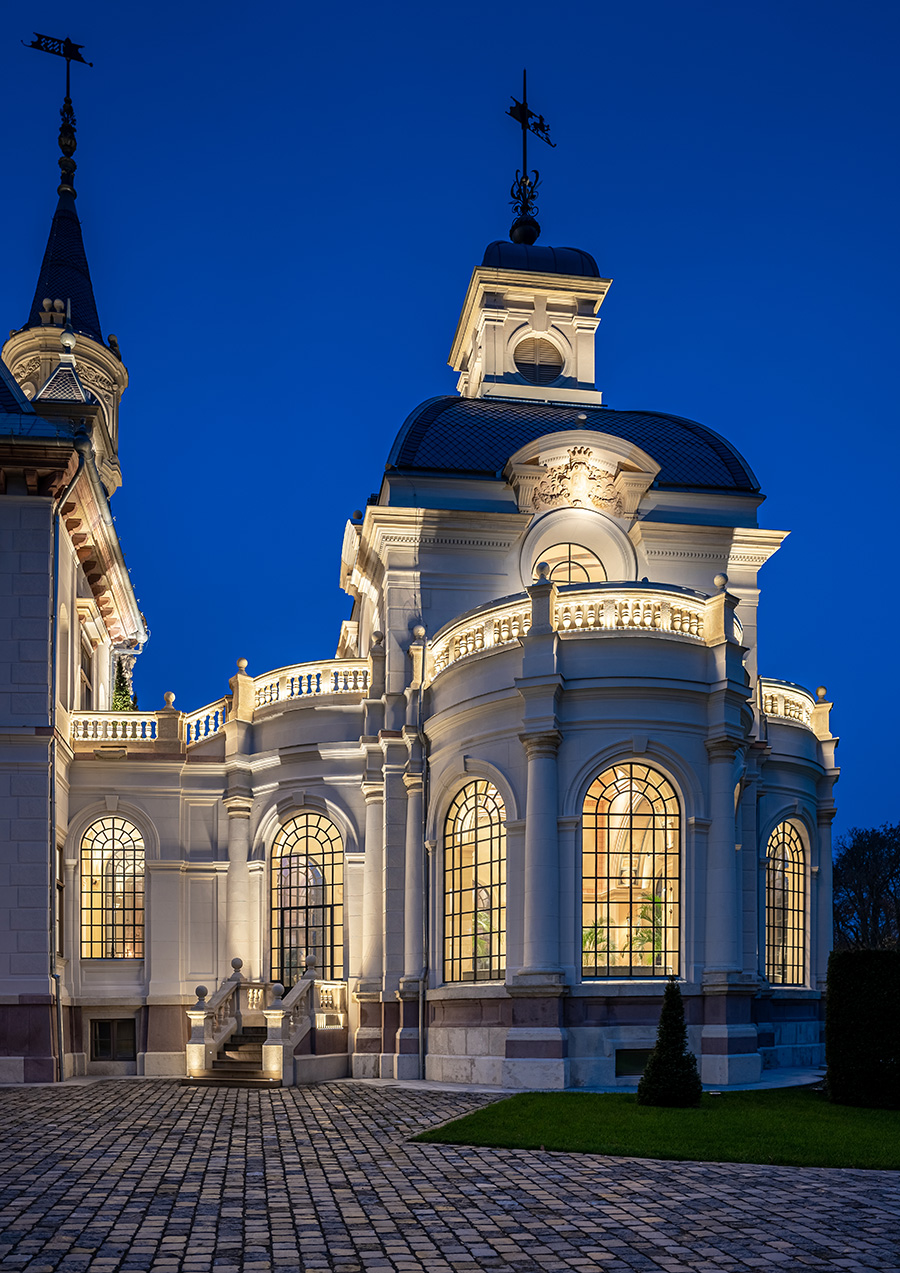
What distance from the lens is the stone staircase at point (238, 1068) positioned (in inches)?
945

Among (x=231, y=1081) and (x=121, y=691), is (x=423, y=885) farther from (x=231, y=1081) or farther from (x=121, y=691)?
(x=121, y=691)

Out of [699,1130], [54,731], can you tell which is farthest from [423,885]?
[699,1130]

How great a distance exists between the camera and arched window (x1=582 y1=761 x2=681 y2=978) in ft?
74.0

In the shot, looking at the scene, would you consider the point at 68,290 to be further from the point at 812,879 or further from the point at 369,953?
the point at 812,879

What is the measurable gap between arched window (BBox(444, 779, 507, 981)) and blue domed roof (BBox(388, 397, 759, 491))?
7895 mm

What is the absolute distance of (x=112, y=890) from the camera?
29.2 meters

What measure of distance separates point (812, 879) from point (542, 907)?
8.60 meters

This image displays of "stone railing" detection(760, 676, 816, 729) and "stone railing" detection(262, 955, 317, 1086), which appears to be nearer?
"stone railing" detection(262, 955, 317, 1086)

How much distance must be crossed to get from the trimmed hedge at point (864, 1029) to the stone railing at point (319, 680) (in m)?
12.3

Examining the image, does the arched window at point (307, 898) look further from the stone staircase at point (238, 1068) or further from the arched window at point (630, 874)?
the arched window at point (630, 874)

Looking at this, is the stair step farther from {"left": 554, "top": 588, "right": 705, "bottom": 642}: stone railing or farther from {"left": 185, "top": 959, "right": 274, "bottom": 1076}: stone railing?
{"left": 554, "top": 588, "right": 705, "bottom": 642}: stone railing

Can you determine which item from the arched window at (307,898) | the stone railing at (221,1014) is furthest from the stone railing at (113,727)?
the stone railing at (221,1014)

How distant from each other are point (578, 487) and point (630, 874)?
950cm

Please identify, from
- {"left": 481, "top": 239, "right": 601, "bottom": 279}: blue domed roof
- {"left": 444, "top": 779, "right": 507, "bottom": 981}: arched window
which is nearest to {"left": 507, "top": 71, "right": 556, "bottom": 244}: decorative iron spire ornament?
{"left": 481, "top": 239, "right": 601, "bottom": 279}: blue domed roof
